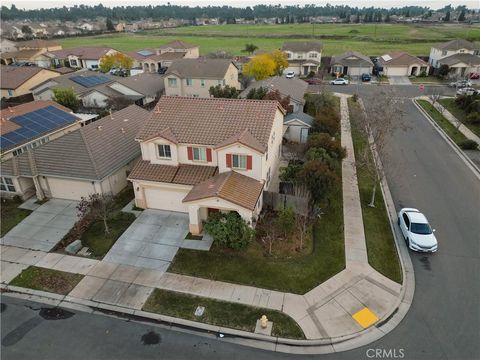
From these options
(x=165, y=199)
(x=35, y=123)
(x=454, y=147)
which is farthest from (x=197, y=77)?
(x=454, y=147)

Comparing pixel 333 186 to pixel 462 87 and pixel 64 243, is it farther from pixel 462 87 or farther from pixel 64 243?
pixel 462 87

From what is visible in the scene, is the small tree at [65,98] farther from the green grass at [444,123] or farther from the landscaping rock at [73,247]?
the green grass at [444,123]

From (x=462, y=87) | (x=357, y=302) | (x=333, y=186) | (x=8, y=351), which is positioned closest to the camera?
(x=8, y=351)

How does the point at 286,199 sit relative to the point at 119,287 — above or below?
above

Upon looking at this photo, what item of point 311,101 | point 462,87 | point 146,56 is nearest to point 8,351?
point 311,101

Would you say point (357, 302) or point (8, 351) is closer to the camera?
point (8, 351)

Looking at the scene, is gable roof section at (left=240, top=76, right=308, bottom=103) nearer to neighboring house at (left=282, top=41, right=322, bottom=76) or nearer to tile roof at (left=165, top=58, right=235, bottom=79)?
tile roof at (left=165, top=58, right=235, bottom=79)

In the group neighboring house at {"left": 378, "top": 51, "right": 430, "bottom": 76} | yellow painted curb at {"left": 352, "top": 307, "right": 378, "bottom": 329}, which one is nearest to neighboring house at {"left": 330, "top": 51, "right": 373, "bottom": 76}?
neighboring house at {"left": 378, "top": 51, "right": 430, "bottom": 76}
